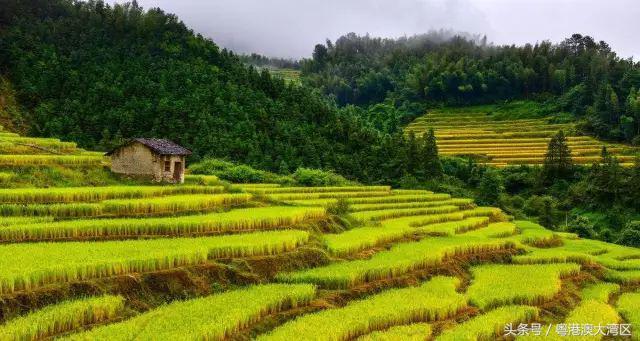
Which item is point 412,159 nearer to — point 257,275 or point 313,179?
point 313,179

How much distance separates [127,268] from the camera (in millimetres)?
12211

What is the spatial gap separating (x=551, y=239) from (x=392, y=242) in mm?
10201

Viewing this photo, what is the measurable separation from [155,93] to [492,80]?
58.8 metres

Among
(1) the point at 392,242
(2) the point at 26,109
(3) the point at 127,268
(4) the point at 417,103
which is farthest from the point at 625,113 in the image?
(3) the point at 127,268

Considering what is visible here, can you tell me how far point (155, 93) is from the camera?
49.0 m

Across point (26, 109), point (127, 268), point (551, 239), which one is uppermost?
point (26, 109)

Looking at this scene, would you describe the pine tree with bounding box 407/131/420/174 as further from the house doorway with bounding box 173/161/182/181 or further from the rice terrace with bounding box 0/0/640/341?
the house doorway with bounding box 173/161/182/181

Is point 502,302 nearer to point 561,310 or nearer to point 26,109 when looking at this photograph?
point 561,310

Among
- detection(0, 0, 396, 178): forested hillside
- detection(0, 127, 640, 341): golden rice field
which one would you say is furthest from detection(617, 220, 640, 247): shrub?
detection(0, 0, 396, 178): forested hillside

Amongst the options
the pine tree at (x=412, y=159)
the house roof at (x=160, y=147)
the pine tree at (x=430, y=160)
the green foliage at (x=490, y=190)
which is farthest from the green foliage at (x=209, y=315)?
the pine tree at (x=430, y=160)

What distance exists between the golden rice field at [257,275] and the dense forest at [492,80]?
172 ft

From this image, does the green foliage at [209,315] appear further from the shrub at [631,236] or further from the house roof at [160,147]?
the shrub at [631,236]

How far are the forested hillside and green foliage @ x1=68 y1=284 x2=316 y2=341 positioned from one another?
3029 cm

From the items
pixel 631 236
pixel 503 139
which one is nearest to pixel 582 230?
pixel 631 236
